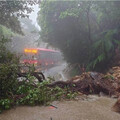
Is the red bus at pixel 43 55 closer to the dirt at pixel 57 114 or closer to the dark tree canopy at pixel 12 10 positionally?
the dark tree canopy at pixel 12 10

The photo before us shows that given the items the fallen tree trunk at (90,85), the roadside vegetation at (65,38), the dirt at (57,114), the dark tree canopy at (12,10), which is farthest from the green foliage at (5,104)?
the dark tree canopy at (12,10)

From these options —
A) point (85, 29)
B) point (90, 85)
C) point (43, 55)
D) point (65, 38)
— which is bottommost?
point (43, 55)

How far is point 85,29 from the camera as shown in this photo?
12.2 m

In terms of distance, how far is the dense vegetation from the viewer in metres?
10.3

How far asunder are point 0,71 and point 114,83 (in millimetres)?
4106

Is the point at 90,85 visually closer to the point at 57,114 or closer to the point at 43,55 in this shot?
the point at 57,114

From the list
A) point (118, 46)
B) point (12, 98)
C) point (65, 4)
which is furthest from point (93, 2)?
point (12, 98)

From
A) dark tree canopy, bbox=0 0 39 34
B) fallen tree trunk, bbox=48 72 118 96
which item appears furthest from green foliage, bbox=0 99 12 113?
dark tree canopy, bbox=0 0 39 34

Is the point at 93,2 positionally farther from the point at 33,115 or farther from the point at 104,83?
the point at 33,115

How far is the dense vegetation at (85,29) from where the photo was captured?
10273 mm

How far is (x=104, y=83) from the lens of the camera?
209 inches

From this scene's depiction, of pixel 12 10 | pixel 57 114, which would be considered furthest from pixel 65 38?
pixel 57 114

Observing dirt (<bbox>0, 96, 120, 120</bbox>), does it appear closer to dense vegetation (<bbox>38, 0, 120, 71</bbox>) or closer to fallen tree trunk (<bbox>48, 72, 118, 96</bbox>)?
fallen tree trunk (<bbox>48, 72, 118, 96</bbox>)

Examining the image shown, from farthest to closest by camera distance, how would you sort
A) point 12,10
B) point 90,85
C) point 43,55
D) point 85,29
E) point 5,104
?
point 43,55
point 85,29
point 12,10
point 90,85
point 5,104
